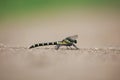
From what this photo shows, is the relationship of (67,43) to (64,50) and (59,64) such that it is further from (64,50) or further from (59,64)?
(59,64)

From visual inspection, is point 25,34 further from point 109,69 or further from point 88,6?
point 109,69

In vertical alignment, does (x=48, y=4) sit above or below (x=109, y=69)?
above

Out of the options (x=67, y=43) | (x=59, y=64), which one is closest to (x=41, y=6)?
(x=67, y=43)

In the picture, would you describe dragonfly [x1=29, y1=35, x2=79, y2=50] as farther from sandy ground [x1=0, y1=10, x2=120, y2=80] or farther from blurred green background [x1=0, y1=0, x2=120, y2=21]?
blurred green background [x1=0, y1=0, x2=120, y2=21]

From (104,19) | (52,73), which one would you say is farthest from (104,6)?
(52,73)

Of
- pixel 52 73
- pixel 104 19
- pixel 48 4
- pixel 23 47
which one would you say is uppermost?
pixel 48 4

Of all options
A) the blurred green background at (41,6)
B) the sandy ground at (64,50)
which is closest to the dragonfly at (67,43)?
the sandy ground at (64,50)

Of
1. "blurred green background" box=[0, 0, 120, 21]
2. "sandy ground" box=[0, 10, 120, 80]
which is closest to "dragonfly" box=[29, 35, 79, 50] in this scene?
"sandy ground" box=[0, 10, 120, 80]
